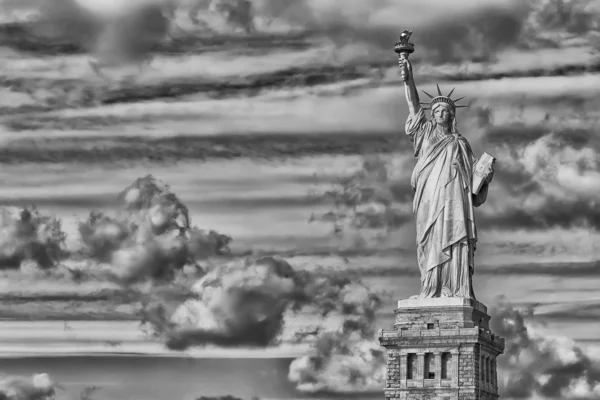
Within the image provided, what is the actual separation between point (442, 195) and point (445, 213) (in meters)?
0.97

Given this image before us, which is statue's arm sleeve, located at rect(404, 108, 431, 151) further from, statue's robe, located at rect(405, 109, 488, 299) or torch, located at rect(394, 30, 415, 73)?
torch, located at rect(394, 30, 415, 73)

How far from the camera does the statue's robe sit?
79.7 metres

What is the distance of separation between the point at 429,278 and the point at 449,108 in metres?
9.03

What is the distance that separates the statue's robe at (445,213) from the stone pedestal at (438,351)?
96 cm

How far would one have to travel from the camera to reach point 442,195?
264 ft

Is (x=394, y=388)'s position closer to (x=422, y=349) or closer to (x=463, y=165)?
(x=422, y=349)

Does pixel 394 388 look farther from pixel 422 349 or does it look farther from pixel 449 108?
pixel 449 108

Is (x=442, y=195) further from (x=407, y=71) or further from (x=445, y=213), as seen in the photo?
(x=407, y=71)

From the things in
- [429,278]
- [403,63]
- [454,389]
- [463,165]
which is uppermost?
[403,63]

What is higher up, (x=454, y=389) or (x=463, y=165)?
(x=463, y=165)

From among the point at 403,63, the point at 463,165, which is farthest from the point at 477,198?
the point at 403,63

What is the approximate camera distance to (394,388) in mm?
79500

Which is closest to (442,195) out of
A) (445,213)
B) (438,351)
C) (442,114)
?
(445,213)

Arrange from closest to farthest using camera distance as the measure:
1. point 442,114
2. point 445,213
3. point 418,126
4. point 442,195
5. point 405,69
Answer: point 445,213, point 442,195, point 442,114, point 405,69, point 418,126
